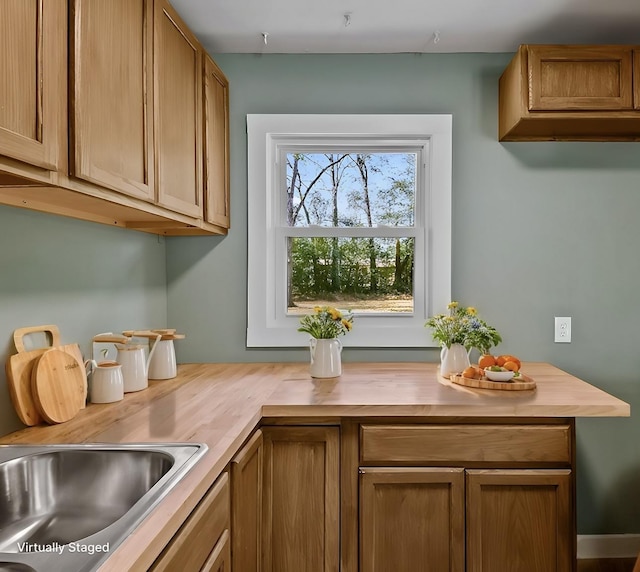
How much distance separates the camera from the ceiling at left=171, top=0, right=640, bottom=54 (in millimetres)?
1984

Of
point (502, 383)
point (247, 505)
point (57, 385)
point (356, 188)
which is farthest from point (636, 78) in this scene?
point (57, 385)

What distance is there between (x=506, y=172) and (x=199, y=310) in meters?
1.62

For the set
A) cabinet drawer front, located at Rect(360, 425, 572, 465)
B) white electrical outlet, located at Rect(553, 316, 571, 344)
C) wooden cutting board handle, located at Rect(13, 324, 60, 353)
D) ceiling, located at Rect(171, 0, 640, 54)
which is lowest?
cabinet drawer front, located at Rect(360, 425, 572, 465)

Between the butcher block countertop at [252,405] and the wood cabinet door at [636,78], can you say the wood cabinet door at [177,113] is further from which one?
the wood cabinet door at [636,78]

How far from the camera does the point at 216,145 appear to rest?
2203 mm

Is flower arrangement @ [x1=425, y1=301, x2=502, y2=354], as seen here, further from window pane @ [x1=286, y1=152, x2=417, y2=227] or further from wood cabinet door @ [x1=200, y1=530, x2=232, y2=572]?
wood cabinet door @ [x1=200, y1=530, x2=232, y2=572]

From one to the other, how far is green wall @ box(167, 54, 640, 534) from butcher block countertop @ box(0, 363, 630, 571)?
0.32m

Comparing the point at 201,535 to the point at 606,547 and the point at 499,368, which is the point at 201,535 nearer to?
the point at 499,368

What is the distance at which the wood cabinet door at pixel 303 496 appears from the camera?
5.60 ft

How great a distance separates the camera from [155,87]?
157cm

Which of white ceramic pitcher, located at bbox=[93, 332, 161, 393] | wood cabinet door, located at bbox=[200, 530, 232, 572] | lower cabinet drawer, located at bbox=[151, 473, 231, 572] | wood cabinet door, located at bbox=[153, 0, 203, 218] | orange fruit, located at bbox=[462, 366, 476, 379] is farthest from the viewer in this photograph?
orange fruit, located at bbox=[462, 366, 476, 379]

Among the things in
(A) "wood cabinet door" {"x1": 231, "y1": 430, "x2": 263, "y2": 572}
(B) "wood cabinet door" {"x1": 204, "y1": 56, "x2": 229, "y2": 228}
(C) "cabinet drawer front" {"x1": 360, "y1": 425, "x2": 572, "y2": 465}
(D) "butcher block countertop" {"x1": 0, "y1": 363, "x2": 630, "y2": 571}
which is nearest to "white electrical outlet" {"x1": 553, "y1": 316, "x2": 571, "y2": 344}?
(D) "butcher block countertop" {"x1": 0, "y1": 363, "x2": 630, "y2": 571}

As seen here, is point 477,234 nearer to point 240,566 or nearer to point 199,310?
point 199,310

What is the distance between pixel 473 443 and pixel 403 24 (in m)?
1.71
